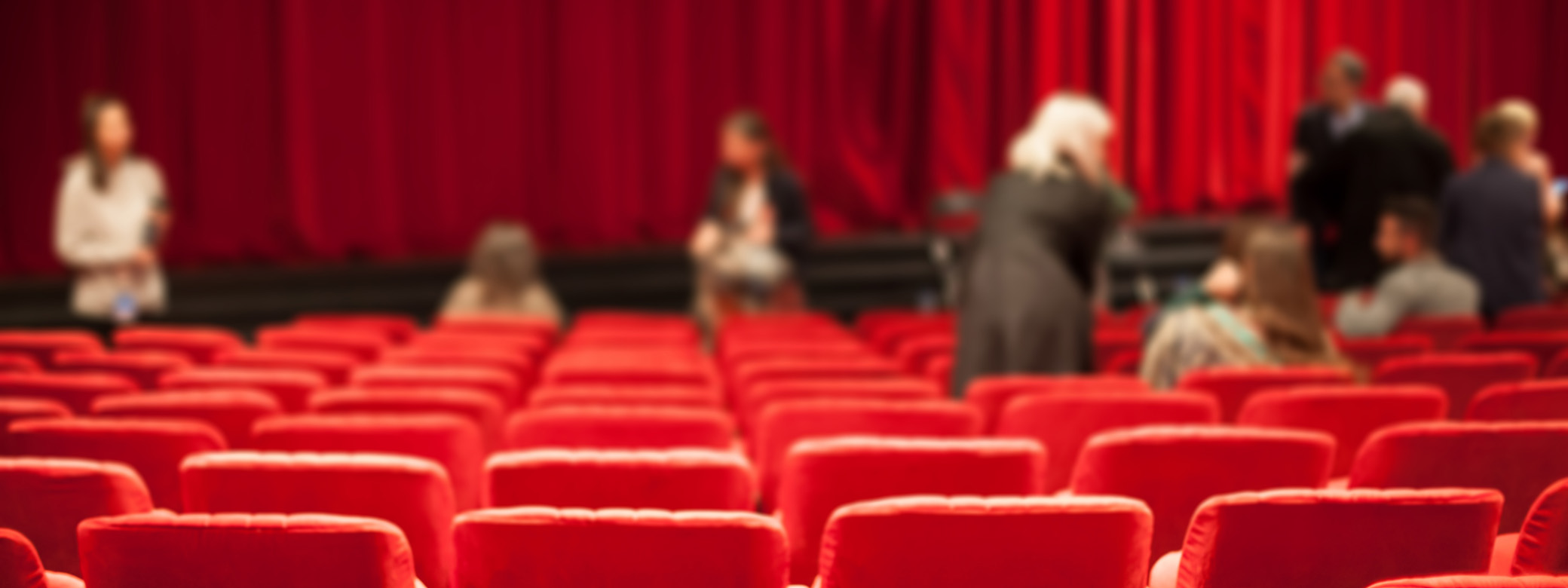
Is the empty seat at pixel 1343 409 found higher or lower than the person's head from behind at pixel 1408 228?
lower

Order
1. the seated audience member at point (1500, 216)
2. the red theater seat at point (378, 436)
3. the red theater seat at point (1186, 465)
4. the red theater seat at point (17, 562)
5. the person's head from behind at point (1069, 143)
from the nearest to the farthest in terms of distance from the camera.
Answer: the red theater seat at point (17, 562), the red theater seat at point (1186, 465), the red theater seat at point (378, 436), the person's head from behind at point (1069, 143), the seated audience member at point (1500, 216)

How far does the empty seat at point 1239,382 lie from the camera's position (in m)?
3.42

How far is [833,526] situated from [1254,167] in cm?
856

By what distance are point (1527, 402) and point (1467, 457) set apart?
57cm

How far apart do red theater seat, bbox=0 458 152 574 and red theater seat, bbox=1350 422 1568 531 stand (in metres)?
1.82

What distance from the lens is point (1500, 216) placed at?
550cm

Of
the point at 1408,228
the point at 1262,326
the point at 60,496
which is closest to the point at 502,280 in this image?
the point at 1262,326

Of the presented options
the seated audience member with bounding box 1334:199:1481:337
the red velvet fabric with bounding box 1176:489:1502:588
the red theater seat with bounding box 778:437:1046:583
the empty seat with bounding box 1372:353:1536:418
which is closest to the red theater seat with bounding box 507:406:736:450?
the red theater seat with bounding box 778:437:1046:583

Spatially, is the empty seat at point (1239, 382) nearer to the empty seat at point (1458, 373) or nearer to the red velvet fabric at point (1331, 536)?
the empty seat at point (1458, 373)

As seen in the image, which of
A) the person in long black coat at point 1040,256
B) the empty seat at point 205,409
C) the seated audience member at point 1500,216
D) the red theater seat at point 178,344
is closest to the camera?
the empty seat at point 205,409

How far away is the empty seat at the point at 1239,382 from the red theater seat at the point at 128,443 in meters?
2.03

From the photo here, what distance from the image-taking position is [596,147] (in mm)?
8922

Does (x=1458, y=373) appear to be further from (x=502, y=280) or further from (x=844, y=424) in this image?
(x=502, y=280)

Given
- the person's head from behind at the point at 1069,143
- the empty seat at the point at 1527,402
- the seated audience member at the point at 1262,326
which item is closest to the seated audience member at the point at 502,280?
the person's head from behind at the point at 1069,143
